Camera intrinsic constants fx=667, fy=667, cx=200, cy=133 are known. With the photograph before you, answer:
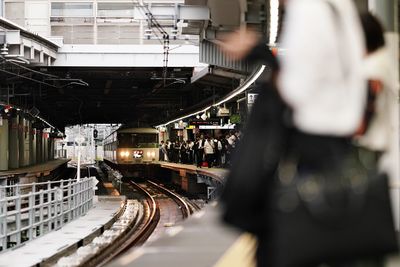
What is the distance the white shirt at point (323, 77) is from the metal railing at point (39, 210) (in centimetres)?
988

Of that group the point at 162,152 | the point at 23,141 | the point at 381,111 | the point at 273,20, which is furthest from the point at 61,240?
the point at 23,141

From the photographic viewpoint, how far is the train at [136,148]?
3825 cm

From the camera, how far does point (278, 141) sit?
1.54 m

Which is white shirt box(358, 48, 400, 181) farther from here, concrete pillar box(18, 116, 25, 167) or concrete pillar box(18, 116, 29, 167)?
concrete pillar box(18, 116, 25, 167)

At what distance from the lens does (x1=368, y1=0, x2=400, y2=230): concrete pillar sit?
Answer: 6.10 ft

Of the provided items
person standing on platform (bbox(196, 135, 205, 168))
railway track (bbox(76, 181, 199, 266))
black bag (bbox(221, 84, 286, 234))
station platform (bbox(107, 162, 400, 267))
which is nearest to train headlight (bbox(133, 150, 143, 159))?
railway track (bbox(76, 181, 199, 266))

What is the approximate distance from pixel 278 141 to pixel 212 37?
17.6m

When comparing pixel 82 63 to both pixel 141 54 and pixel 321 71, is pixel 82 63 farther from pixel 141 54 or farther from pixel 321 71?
pixel 321 71

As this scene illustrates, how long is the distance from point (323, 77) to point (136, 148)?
37.2 metres

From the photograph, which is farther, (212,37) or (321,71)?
(212,37)

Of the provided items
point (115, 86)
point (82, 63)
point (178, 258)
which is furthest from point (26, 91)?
point (178, 258)

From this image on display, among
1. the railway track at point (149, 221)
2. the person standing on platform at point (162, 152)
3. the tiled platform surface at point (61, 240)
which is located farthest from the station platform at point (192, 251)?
the person standing on platform at point (162, 152)

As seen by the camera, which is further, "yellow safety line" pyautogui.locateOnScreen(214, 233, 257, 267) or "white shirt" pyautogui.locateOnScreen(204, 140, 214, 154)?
"white shirt" pyautogui.locateOnScreen(204, 140, 214, 154)

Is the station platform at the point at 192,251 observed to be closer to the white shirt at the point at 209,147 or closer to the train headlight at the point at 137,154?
the white shirt at the point at 209,147
